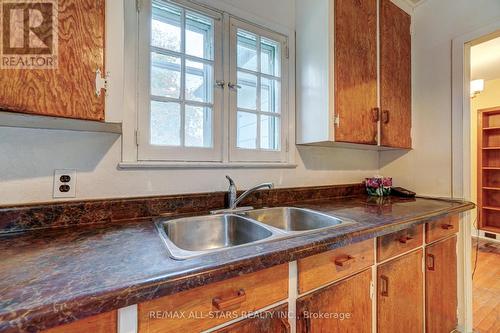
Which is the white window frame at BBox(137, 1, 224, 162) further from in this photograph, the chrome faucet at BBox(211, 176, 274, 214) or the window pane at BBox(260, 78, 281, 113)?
the window pane at BBox(260, 78, 281, 113)

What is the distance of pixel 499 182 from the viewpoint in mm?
3641

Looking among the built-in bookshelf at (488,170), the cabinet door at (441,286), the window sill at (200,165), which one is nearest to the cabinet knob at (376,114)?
the window sill at (200,165)

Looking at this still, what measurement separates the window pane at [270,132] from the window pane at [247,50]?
1.07 feet

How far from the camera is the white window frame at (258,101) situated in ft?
4.54

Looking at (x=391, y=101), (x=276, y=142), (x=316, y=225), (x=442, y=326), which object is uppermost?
(x=391, y=101)

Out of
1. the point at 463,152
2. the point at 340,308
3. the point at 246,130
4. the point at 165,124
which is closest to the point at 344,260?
the point at 340,308

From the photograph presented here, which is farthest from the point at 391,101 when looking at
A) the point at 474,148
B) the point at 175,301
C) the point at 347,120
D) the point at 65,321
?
the point at 474,148

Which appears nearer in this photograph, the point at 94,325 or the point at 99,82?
the point at 94,325

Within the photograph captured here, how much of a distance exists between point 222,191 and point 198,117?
424 millimetres

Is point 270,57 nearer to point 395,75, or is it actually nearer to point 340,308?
point 395,75

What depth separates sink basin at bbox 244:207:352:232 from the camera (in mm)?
1229

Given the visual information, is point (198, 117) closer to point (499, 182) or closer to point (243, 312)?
point (243, 312)

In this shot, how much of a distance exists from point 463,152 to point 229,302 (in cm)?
182

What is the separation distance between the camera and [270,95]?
1581 millimetres
